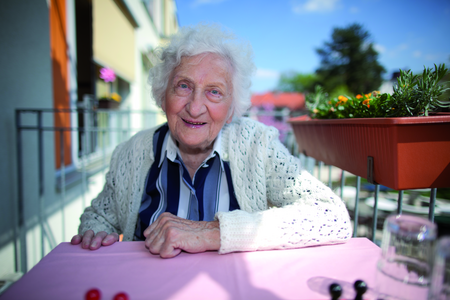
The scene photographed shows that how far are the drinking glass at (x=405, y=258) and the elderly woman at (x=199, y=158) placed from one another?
608 mm

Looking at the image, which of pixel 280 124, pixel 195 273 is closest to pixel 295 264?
pixel 195 273

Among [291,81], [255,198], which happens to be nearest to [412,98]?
[255,198]

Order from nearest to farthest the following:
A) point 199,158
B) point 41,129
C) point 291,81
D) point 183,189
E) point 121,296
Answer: point 121,296 → point 183,189 → point 199,158 → point 41,129 → point 291,81

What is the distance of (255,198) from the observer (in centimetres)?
136

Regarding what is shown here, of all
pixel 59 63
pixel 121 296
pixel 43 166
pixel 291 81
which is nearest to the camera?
pixel 121 296

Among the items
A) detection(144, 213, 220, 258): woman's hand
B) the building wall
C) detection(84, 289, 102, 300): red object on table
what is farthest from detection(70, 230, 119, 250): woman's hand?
the building wall

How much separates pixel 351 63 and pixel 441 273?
143 ft

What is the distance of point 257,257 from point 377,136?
24.8 inches

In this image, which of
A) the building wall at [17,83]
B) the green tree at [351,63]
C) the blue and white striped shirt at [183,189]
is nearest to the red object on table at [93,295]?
the blue and white striped shirt at [183,189]

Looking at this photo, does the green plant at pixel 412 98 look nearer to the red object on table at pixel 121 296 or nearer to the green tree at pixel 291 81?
the red object on table at pixel 121 296

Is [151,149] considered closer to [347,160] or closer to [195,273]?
[195,273]

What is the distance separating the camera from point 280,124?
6988mm

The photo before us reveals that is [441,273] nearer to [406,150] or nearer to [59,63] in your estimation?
[406,150]

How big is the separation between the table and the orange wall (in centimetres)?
278
